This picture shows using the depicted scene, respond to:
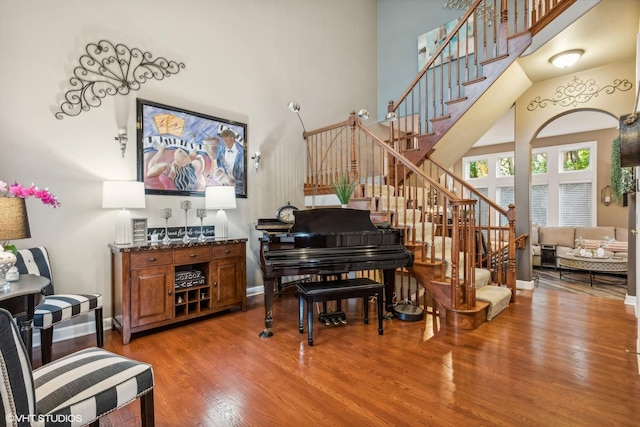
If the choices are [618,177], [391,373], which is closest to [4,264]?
[391,373]

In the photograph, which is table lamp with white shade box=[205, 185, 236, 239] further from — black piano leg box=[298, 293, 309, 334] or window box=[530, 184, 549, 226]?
window box=[530, 184, 549, 226]

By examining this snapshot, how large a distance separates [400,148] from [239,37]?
112 inches

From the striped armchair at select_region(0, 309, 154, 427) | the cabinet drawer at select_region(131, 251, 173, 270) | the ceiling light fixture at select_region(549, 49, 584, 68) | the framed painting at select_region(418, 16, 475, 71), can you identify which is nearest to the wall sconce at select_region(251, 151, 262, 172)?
the cabinet drawer at select_region(131, 251, 173, 270)

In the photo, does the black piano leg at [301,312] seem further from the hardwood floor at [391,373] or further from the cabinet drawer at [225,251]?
the cabinet drawer at [225,251]

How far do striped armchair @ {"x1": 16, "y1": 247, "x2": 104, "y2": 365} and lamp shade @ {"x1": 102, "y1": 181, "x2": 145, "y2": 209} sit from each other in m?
0.63

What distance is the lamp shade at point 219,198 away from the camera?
345 cm

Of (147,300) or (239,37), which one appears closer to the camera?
(147,300)

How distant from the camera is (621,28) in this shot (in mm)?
3381

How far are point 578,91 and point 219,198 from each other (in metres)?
5.14

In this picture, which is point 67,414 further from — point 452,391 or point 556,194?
point 556,194

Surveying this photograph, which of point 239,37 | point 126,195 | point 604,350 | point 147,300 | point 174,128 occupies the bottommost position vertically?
point 604,350

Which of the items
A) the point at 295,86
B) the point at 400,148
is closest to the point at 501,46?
the point at 400,148

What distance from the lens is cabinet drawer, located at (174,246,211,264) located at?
3029 millimetres

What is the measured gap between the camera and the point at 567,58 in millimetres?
3857
